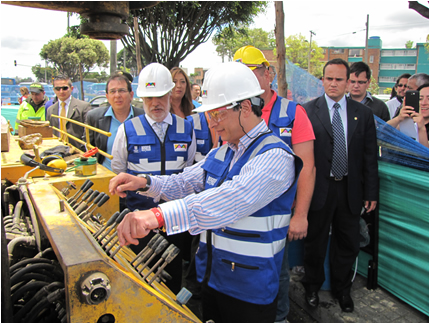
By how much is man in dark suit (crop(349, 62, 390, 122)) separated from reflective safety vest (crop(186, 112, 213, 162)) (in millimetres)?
2016

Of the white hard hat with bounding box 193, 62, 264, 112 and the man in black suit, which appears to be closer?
the white hard hat with bounding box 193, 62, 264, 112

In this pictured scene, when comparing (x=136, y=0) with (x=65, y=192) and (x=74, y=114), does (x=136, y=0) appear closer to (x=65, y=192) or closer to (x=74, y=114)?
(x=65, y=192)

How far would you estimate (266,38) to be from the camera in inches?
2790

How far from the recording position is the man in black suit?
3131 millimetres

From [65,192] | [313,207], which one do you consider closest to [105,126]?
[65,192]

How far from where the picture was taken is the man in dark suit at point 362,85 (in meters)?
4.23

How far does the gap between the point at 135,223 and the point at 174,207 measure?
19cm

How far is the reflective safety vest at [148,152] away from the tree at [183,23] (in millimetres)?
15269

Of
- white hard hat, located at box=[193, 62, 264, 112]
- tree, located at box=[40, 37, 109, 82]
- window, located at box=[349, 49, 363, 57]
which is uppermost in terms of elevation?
window, located at box=[349, 49, 363, 57]

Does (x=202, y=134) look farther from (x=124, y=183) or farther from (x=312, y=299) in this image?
(x=312, y=299)

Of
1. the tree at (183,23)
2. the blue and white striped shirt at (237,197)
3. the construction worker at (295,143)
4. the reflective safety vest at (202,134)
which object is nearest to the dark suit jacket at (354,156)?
the construction worker at (295,143)

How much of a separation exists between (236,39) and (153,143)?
3622 cm

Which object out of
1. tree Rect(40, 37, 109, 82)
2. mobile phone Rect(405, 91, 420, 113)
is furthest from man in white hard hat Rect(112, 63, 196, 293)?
tree Rect(40, 37, 109, 82)

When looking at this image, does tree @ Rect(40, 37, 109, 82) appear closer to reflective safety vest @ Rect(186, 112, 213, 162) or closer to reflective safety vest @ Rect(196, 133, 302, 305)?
reflective safety vest @ Rect(186, 112, 213, 162)
